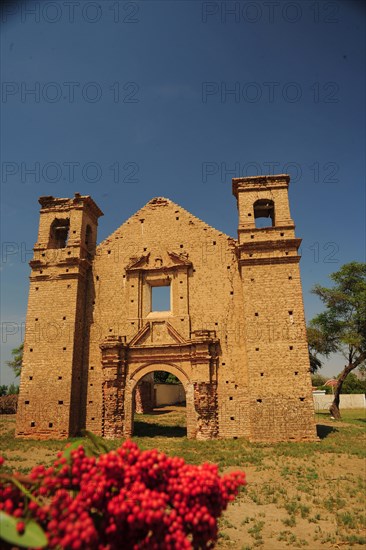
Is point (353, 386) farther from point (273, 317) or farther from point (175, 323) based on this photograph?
point (175, 323)

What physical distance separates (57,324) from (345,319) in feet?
57.9

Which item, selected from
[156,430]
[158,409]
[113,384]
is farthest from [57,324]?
[158,409]

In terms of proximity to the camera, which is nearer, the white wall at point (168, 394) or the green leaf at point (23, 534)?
the green leaf at point (23, 534)

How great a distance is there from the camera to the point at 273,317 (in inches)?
614

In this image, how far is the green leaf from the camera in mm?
1592

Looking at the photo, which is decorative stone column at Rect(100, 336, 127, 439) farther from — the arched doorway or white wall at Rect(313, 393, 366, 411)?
white wall at Rect(313, 393, 366, 411)

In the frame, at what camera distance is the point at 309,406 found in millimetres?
14406

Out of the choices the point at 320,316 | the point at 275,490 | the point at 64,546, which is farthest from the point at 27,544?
the point at 320,316

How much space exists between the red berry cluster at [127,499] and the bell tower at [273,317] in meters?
13.2

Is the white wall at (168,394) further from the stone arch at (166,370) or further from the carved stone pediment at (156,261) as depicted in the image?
the carved stone pediment at (156,261)

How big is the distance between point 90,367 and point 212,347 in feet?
18.3

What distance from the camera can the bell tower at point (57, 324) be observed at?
1603 cm

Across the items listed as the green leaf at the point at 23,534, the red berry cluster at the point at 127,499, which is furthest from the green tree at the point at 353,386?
the green leaf at the point at 23,534

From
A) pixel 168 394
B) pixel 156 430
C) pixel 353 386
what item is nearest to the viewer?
pixel 156 430
